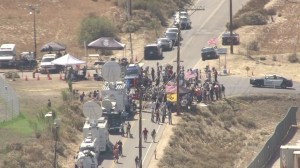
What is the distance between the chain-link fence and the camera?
214 ft

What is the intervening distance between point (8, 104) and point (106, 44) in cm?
2053

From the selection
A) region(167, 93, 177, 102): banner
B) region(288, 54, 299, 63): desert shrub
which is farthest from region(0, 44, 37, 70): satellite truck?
region(288, 54, 299, 63): desert shrub

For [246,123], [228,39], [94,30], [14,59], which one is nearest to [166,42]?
[228,39]

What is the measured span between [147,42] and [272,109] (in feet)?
68.7

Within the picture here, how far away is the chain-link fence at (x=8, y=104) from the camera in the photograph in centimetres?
6512

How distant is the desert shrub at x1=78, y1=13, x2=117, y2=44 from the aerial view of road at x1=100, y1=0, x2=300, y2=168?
256 inches

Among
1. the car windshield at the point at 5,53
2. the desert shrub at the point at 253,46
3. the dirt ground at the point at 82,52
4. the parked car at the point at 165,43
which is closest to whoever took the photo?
the dirt ground at the point at 82,52

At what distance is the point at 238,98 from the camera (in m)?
74.6

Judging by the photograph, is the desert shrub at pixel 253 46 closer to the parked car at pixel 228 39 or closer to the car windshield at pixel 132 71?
the parked car at pixel 228 39

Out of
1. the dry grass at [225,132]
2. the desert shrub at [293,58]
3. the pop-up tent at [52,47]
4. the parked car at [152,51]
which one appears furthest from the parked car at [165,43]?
the dry grass at [225,132]

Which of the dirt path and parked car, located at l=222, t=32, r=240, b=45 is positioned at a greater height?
parked car, located at l=222, t=32, r=240, b=45

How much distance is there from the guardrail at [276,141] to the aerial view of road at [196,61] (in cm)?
486

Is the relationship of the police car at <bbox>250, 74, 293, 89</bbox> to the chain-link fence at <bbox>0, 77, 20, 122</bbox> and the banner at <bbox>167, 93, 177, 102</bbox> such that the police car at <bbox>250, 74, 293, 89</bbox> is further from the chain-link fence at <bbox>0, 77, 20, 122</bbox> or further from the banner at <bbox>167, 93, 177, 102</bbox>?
the chain-link fence at <bbox>0, 77, 20, 122</bbox>

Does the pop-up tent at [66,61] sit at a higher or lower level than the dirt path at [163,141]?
higher
